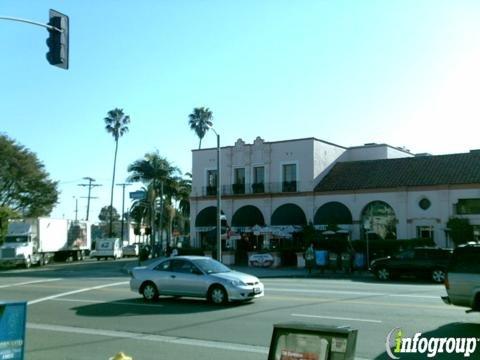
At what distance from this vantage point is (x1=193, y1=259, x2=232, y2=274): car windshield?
16.8m

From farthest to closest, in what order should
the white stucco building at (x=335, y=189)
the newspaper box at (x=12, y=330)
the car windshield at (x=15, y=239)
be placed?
the car windshield at (x=15, y=239)
the white stucco building at (x=335, y=189)
the newspaper box at (x=12, y=330)

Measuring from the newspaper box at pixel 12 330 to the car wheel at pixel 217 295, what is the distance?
10.5 meters

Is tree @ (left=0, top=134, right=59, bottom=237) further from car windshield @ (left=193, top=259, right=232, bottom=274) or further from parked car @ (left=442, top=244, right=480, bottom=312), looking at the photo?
parked car @ (left=442, top=244, right=480, bottom=312)

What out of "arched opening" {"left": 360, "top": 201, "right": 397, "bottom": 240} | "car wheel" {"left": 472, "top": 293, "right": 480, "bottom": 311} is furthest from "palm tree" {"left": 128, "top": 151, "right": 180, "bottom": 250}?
"car wheel" {"left": 472, "top": 293, "right": 480, "bottom": 311}

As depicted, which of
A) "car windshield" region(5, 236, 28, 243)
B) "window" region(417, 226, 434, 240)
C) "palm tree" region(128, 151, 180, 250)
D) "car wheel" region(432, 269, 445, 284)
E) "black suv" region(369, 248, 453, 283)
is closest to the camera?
"car wheel" region(432, 269, 445, 284)

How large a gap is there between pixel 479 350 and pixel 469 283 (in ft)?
7.07

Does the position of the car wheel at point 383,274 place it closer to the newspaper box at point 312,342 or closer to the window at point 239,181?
the window at point 239,181

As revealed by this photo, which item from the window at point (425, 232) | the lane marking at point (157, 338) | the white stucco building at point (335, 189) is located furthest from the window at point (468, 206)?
the lane marking at point (157, 338)

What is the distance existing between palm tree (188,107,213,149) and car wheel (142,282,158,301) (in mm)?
57062

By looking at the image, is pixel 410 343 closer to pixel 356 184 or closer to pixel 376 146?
pixel 356 184

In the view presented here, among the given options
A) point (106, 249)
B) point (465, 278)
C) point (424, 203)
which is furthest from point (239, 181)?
point (465, 278)

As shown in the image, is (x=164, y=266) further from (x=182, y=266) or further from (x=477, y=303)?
(x=477, y=303)

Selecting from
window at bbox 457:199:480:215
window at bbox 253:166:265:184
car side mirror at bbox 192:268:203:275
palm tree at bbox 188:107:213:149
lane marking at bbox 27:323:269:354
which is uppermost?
palm tree at bbox 188:107:213:149

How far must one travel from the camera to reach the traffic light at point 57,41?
→ 40.9 ft
